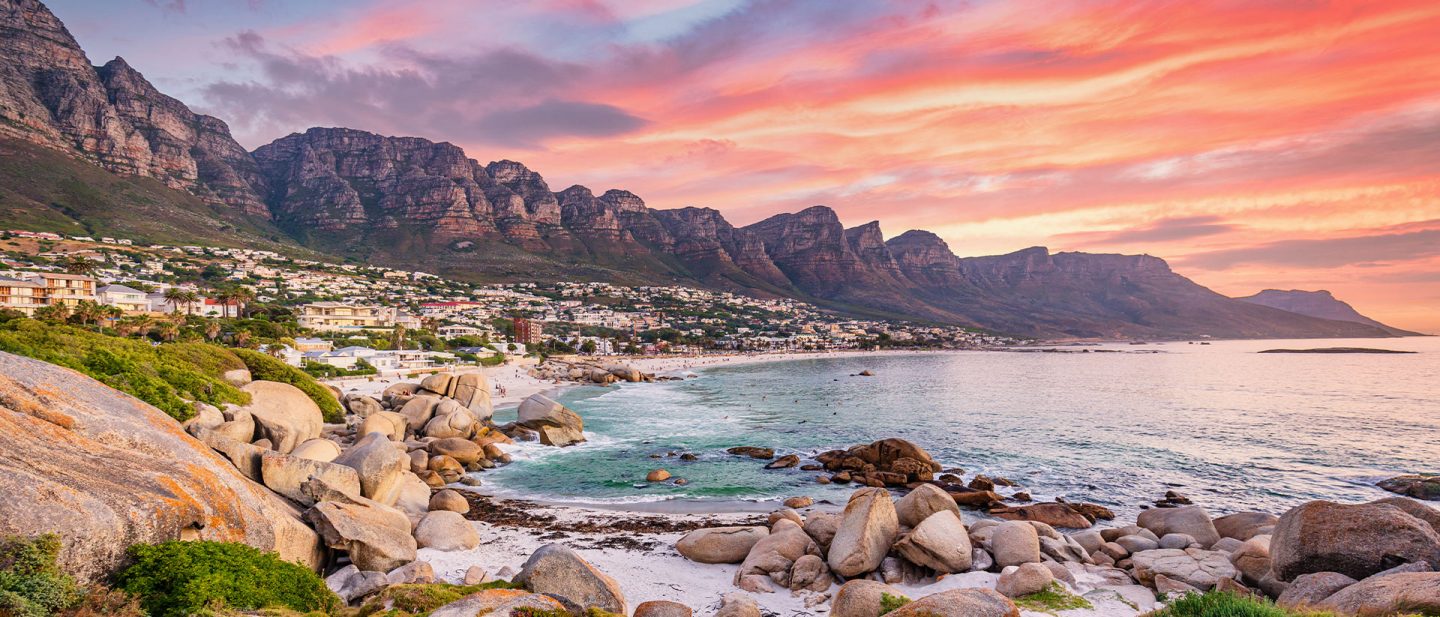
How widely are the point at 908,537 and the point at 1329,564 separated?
9.09 meters

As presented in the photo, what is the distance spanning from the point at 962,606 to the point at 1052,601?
627 cm

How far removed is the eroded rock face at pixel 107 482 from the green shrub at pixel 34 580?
10.1 inches

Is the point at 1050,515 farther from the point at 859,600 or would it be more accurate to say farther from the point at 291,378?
the point at 291,378

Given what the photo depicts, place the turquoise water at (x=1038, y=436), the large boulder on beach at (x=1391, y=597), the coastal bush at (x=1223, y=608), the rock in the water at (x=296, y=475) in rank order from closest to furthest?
the coastal bush at (x=1223, y=608) → the large boulder on beach at (x=1391, y=597) → the rock in the water at (x=296, y=475) → the turquoise water at (x=1038, y=436)

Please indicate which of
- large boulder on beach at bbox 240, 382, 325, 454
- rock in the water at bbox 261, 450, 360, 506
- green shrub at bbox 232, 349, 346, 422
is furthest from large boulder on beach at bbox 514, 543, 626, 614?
green shrub at bbox 232, 349, 346, 422

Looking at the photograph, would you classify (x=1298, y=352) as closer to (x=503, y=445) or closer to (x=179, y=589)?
(x=503, y=445)

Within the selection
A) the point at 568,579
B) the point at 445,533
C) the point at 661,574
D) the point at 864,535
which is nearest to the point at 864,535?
the point at 864,535

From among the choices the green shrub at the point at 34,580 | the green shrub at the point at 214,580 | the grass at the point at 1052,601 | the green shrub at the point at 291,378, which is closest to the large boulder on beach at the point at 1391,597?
the grass at the point at 1052,601

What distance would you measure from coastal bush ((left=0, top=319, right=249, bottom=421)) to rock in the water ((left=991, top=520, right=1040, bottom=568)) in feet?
84.1

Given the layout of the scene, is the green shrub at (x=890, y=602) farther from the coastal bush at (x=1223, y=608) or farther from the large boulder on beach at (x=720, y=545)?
the large boulder on beach at (x=720, y=545)

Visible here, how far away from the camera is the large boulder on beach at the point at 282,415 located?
72.4 feet

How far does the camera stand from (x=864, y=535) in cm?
1521

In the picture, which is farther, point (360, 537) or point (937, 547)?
point (937, 547)

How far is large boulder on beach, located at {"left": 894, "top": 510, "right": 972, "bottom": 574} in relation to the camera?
14984 millimetres
